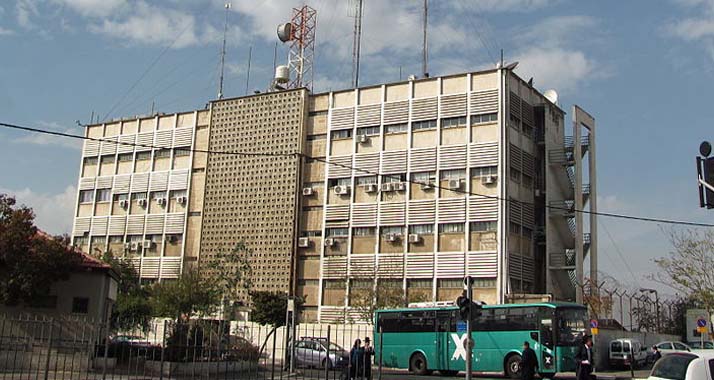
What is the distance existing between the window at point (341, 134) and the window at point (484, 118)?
9.48 m

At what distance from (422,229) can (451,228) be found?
2133mm

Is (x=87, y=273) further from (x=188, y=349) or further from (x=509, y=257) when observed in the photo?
(x=509, y=257)

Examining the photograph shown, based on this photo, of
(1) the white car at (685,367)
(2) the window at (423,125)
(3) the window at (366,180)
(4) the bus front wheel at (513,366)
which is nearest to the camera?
(1) the white car at (685,367)

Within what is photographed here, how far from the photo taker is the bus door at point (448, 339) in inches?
1243

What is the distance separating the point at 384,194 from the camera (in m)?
51.2

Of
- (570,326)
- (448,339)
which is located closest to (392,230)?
(448,339)

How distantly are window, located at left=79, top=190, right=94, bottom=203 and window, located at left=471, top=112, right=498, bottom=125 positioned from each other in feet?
114

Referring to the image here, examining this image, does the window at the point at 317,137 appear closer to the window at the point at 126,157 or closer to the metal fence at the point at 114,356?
the window at the point at 126,157

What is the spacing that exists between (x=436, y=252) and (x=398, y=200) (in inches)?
181

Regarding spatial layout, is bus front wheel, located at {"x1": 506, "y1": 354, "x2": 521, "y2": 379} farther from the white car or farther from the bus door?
the white car

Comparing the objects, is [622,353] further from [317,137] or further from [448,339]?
[317,137]

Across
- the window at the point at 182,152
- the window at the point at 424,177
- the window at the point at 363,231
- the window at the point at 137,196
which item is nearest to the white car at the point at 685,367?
the window at the point at 424,177

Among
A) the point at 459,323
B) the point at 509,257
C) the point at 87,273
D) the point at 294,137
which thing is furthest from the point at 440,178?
the point at 87,273

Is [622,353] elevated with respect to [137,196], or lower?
lower
